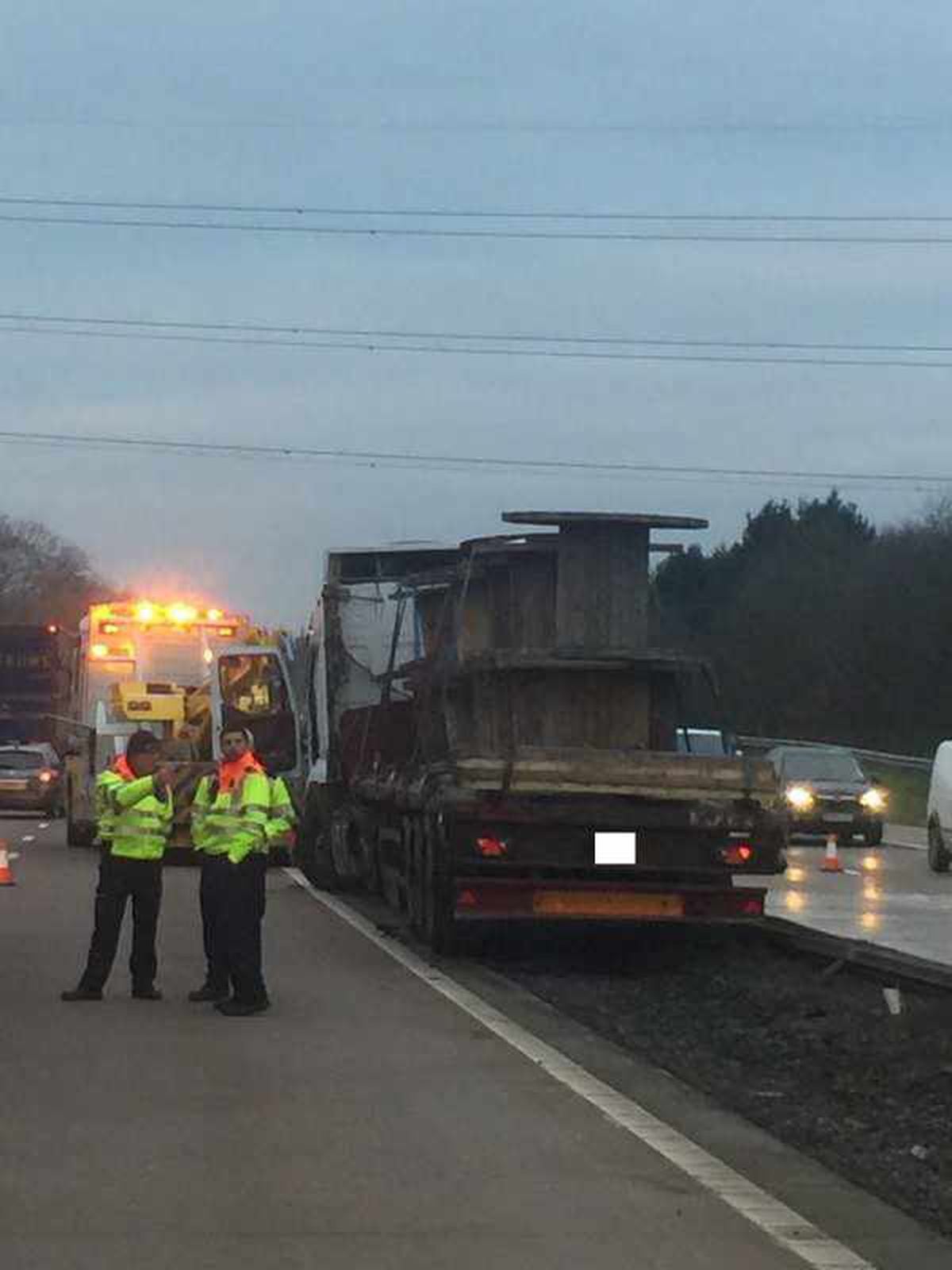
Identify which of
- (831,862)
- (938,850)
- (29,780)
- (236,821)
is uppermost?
(236,821)

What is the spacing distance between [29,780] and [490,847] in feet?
111

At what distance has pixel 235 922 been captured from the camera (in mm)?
14578

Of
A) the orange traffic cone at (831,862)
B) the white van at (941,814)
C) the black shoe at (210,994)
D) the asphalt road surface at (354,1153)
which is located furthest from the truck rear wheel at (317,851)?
the black shoe at (210,994)

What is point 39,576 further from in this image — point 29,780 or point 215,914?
point 215,914

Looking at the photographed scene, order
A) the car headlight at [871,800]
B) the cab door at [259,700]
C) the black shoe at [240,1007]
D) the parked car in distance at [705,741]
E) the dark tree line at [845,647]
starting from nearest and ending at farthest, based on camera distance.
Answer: the black shoe at [240,1007], the parked car in distance at [705,741], the cab door at [259,700], the car headlight at [871,800], the dark tree line at [845,647]

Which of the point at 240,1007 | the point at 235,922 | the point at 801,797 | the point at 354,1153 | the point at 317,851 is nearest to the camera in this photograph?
the point at 354,1153

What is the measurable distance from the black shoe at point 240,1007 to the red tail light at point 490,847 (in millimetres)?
2951

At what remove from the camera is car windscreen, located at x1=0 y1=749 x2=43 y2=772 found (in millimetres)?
49656

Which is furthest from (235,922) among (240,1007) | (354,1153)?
(354,1153)

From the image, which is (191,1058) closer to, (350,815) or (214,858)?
(214,858)

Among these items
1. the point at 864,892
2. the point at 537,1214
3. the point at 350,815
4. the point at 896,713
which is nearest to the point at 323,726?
the point at 350,815

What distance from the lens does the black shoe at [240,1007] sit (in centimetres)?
1423

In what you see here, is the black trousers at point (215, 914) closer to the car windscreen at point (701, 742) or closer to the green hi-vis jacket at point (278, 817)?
the green hi-vis jacket at point (278, 817)

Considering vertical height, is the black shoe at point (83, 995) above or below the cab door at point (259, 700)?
below
